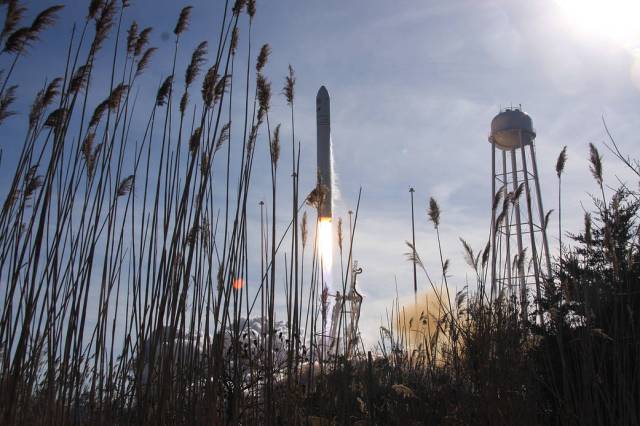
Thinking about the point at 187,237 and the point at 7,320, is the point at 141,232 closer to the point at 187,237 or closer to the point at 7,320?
the point at 187,237

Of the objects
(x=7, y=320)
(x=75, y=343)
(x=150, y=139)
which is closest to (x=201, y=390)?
(x=75, y=343)

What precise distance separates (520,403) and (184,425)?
1.37 metres

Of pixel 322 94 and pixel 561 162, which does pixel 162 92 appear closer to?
pixel 561 162

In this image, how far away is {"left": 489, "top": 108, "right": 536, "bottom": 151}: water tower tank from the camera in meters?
20.8

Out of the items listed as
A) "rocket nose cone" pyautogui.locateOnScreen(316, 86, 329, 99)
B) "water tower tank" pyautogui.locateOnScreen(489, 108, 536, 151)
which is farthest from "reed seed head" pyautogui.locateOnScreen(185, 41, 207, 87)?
"rocket nose cone" pyautogui.locateOnScreen(316, 86, 329, 99)

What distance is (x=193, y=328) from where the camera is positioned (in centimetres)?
249

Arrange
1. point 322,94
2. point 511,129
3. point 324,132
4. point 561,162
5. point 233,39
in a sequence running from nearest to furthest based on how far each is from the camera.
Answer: point 233,39 < point 561,162 < point 511,129 < point 324,132 < point 322,94

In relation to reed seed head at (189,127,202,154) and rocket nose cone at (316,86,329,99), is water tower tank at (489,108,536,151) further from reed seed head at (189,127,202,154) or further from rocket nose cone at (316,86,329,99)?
reed seed head at (189,127,202,154)

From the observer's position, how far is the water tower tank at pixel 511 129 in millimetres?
20750

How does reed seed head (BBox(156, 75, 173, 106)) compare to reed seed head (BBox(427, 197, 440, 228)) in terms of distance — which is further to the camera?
reed seed head (BBox(427, 197, 440, 228))

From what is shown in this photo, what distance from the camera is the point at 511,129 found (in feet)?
68.1

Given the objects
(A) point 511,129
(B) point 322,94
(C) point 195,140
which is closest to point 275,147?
(C) point 195,140

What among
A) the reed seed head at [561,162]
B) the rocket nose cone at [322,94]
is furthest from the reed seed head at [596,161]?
the rocket nose cone at [322,94]

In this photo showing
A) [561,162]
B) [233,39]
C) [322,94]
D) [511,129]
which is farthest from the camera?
[322,94]
